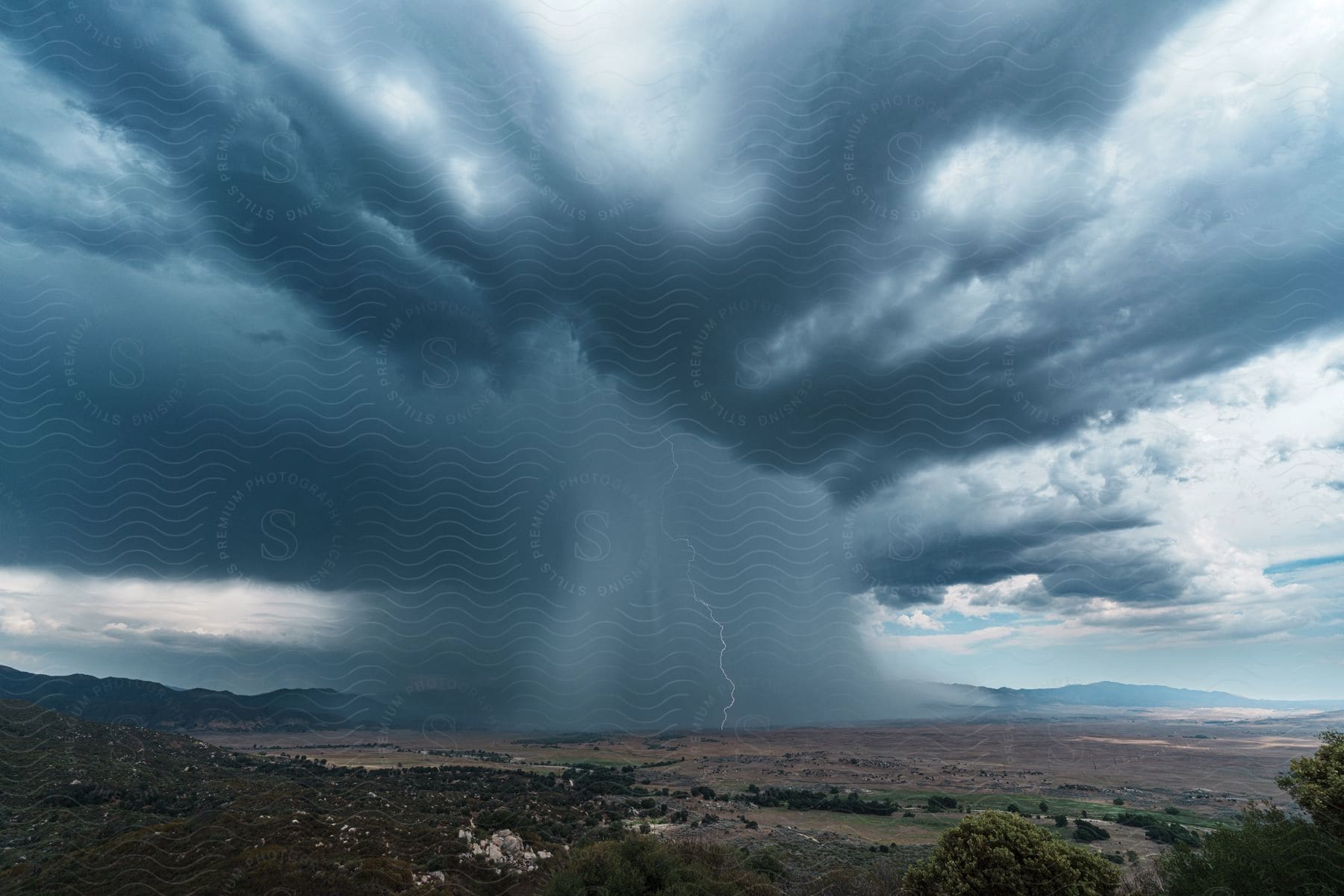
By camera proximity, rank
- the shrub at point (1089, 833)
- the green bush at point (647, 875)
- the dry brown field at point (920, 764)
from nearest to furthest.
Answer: the green bush at point (647, 875), the shrub at point (1089, 833), the dry brown field at point (920, 764)

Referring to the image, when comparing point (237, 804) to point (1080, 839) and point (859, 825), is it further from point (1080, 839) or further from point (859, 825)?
point (1080, 839)

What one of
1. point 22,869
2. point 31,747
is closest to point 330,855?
point 22,869

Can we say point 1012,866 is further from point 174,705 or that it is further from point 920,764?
point 174,705

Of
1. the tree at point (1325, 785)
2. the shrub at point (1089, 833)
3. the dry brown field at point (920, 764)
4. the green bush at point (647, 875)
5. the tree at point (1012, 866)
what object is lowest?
the dry brown field at point (920, 764)

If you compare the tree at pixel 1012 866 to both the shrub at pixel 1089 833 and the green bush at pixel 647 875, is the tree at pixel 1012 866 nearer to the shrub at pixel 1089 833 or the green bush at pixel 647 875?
the green bush at pixel 647 875

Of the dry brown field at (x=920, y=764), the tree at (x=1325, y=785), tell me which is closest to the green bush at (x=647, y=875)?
the tree at (x=1325, y=785)

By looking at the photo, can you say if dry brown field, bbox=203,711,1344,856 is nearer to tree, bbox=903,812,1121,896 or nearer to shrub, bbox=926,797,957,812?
shrub, bbox=926,797,957,812
